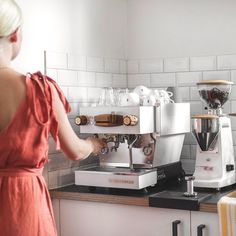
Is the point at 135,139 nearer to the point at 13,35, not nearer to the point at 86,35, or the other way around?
the point at 86,35

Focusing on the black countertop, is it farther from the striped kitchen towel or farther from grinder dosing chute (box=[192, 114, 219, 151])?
grinder dosing chute (box=[192, 114, 219, 151])

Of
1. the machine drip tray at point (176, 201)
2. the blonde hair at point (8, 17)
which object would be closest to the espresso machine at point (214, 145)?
the machine drip tray at point (176, 201)

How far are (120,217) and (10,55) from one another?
0.92m

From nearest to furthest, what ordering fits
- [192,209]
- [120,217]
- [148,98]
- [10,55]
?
[10,55], [192,209], [120,217], [148,98]

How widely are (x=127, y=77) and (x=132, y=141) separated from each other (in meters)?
0.75

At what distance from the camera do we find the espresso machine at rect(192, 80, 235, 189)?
237 cm

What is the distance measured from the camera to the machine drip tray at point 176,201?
2.12m

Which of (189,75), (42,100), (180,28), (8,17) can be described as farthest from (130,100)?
(8,17)

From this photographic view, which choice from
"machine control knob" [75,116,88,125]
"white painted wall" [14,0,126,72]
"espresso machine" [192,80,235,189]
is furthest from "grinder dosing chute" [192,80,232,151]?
"white painted wall" [14,0,126,72]

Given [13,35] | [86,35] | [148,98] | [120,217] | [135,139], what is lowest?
[120,217]

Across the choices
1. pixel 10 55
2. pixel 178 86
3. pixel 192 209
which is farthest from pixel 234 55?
pixel 10 55

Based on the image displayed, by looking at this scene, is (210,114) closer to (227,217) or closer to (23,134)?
(227,217)

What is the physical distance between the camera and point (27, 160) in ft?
5.57

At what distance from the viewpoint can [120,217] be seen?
2.30 m
